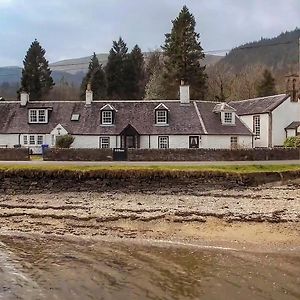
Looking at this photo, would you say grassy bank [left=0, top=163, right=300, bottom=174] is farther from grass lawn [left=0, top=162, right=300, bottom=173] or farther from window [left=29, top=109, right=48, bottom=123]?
window [left=29, top=109, right=48, bottom=123]

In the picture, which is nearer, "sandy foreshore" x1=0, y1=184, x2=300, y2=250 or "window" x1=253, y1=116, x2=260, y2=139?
"sandy foreshore" x1=0, y1=184, x2=300, y2=250

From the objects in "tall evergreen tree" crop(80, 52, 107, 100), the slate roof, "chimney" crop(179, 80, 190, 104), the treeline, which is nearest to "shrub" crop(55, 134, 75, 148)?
the slate roof

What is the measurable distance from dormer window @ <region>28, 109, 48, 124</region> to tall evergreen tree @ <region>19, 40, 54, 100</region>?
2827 cm

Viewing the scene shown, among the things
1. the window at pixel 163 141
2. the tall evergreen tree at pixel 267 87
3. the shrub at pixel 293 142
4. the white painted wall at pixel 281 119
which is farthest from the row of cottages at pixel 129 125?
the tall evergreen tree at pixel 267 87

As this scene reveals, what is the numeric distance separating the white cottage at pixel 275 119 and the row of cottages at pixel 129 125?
531cm

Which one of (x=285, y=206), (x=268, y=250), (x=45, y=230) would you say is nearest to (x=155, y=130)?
→ (x=285, y=206)

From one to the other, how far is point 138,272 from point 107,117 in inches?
1347

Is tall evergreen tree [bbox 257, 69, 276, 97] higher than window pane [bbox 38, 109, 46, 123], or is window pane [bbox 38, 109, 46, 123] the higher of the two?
tall evergreen tree [bbox 257, 69, 276, 97]

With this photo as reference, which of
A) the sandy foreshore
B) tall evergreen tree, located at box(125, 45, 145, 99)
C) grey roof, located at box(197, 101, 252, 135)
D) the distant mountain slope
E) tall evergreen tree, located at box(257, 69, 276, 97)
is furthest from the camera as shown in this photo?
the distant mountain slope

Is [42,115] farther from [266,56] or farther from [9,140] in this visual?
[266,56]

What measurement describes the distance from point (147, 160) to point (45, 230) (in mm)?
17193

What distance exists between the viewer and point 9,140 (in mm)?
47656

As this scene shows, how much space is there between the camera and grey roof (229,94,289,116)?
168 feet

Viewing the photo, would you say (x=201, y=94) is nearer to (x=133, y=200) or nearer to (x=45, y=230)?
(x=133, y=200)
